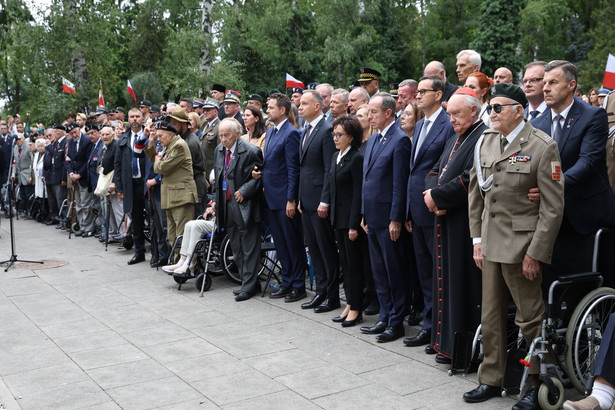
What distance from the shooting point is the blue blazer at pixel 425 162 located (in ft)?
19.2

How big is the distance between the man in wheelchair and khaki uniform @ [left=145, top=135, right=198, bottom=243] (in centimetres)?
508

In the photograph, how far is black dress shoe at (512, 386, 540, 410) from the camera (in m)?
4.38

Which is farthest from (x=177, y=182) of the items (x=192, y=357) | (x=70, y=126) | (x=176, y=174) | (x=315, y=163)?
(x=70, y=126)

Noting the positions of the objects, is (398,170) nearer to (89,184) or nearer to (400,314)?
(400,314)

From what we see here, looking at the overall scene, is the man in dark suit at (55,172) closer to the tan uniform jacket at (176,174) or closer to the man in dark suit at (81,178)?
the man in dark suit at (81,178)

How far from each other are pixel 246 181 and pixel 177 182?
57.7 inches

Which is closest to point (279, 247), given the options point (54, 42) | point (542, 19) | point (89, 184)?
point (89, 184)

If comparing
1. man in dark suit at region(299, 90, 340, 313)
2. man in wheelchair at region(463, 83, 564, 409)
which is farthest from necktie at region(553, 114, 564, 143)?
man in dark suit at region(299, 90, 340, 313)

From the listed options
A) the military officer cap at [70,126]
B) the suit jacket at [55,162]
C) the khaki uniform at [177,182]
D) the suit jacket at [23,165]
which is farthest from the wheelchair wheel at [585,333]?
the suit jacket at [23,165]

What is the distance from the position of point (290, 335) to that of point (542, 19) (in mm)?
39616

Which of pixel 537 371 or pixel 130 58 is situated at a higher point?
pixel 130 58

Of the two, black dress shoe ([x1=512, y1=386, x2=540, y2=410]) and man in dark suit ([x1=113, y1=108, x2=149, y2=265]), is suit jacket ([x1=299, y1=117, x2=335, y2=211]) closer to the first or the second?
black dress shoe ([x1=512, y1=386, x2=540, y2=410])

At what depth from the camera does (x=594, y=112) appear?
16.3 ft

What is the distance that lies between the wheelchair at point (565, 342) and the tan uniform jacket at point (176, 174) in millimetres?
5503
